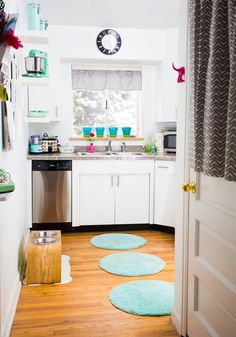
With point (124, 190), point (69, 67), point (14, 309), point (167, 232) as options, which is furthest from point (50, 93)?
point (14, 309)

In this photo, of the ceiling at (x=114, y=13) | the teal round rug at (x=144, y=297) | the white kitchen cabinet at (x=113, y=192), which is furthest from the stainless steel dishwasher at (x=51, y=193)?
the teal round rug at (x=144, y=297)

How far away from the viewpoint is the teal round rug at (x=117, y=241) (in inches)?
168

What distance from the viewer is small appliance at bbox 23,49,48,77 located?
3.21 meters

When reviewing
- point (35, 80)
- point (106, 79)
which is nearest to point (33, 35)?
point (35, 80)

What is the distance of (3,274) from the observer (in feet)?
7.64

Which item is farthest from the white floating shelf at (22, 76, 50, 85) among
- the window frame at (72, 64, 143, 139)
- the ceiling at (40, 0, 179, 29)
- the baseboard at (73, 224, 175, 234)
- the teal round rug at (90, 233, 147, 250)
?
the window frame at (72, 64, 143, 139)

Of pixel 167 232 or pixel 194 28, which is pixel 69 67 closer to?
pixel 167 232

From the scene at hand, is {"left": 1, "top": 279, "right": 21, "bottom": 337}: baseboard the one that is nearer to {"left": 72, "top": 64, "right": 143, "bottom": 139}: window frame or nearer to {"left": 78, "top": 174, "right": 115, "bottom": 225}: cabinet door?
{"left": 78, "top": 174, "right": 115, "bottom": 225}: cabinet door

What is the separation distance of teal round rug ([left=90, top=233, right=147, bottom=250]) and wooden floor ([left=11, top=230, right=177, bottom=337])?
18.7 inches

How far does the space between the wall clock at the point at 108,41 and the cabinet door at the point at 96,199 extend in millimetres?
1622

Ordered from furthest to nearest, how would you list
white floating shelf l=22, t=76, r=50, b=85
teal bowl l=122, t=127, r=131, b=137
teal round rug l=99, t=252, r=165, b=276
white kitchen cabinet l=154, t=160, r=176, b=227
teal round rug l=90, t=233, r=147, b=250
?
teal bowl l=122, t=127, r=131, b=137
white kitchen cabinet l=154, t=160, r=176, b=227
teal round rug l=90, t=233, r=147, b=250
teal round rug l=99, t=252, r=165, b=276
white floating shelf l=22, t=76, r=50, b=85

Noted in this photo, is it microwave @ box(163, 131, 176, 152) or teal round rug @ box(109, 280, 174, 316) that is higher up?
microwave @ box(163, 131, 176, 152)

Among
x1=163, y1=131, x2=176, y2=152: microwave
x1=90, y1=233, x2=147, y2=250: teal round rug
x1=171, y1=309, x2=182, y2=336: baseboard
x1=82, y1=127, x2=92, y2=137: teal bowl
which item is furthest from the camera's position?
x1=82, y1=127, x2=92, y2=137: teal bowl

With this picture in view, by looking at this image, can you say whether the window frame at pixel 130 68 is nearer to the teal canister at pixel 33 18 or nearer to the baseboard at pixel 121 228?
the baseboard at pixel 121 228
